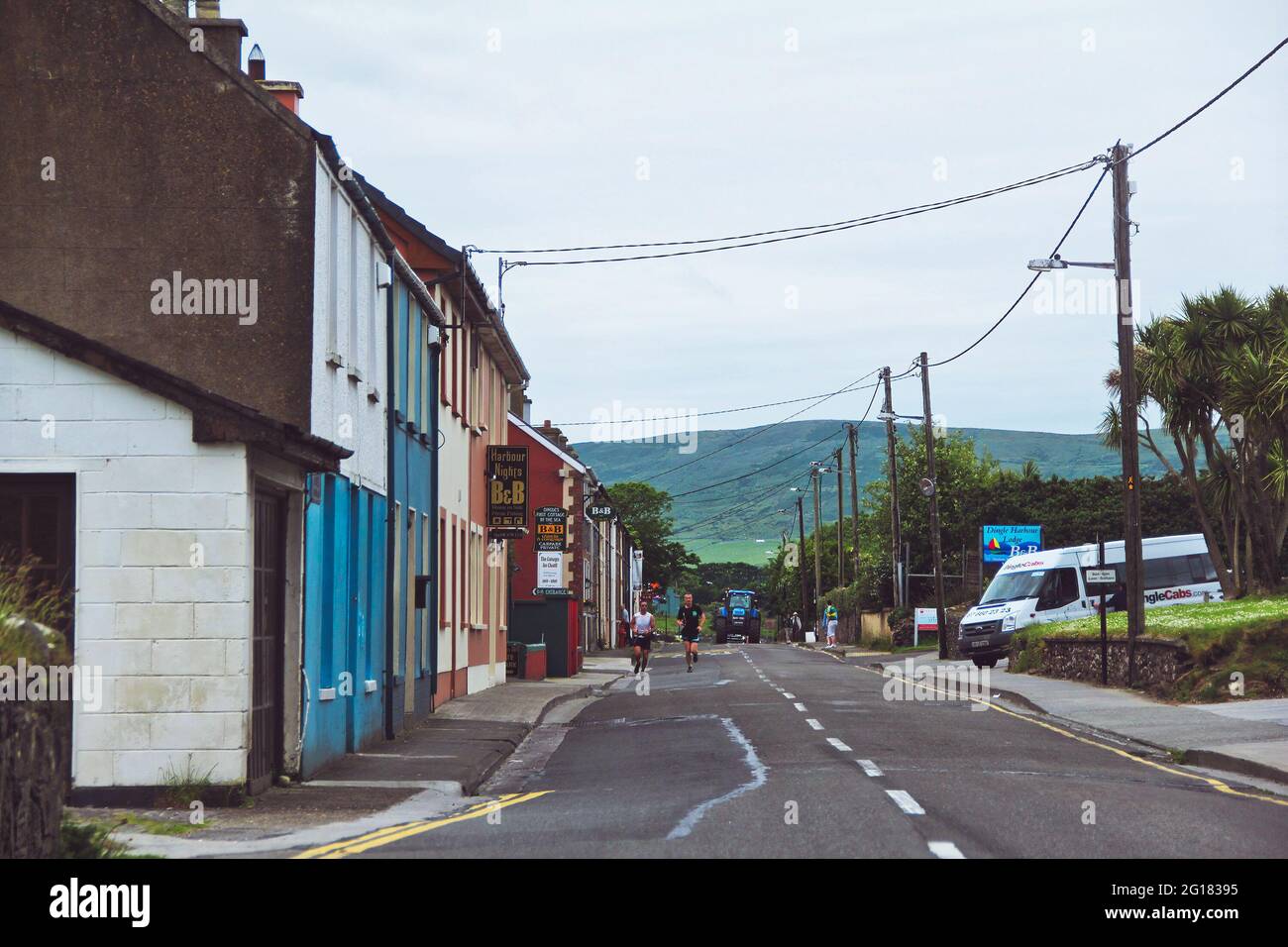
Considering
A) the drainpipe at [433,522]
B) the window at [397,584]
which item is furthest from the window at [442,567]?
the window at [397,584]

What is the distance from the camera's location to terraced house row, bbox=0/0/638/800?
13.5 meters

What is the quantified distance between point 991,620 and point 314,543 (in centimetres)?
2851

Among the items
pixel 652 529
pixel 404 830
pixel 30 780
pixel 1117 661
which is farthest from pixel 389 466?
pixel 652 529

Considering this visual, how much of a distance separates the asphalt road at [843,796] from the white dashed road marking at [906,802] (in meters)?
0.02

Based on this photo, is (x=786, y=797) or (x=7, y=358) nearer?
(x=786, y=797)

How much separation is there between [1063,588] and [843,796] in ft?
103

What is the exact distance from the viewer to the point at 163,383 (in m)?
13.6

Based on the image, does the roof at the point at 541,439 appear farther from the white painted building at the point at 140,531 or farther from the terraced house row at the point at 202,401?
the white painted building at the point at 140,531

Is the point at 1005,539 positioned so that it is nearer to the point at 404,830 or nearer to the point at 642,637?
the point at 642,637

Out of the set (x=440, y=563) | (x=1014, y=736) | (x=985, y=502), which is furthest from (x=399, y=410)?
(x=985, y=502)
